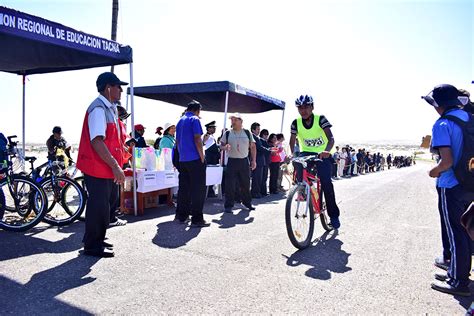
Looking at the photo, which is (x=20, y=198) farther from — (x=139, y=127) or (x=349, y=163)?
(x=349, y=163)

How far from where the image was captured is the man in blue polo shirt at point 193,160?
19.3 ft

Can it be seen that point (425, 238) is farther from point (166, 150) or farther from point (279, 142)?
point (279, 142)

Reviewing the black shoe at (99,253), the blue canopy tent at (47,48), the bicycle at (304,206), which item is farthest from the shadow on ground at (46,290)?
the blue canopy tent at (47,48)

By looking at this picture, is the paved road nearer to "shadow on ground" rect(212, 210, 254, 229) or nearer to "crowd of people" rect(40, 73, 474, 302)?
"shadow on ground" rect(212, 210, 254, 229)

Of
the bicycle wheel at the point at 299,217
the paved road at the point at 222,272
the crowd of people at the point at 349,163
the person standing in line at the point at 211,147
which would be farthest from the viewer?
the crowd of people at the point at 349,163

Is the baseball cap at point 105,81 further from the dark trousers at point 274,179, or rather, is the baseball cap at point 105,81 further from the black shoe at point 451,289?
the dark trousers at point 274,179

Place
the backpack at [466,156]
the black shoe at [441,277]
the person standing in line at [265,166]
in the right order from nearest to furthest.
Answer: the backpack at [466,156], the black shoe at [441,277], the person standing in line at [265,166]

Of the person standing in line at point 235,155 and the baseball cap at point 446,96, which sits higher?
the baseball cap at point 446,96

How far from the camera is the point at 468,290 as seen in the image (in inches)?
134

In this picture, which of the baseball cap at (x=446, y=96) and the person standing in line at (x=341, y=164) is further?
the person standing in line at (x=341, y=164)

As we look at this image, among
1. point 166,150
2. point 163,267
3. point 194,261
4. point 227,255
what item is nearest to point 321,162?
point 227,255

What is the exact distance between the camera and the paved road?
3088 mm

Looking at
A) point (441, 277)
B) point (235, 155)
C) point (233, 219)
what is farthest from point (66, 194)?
point (441, 277)

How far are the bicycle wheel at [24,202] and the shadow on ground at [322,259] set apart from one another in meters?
3.73
